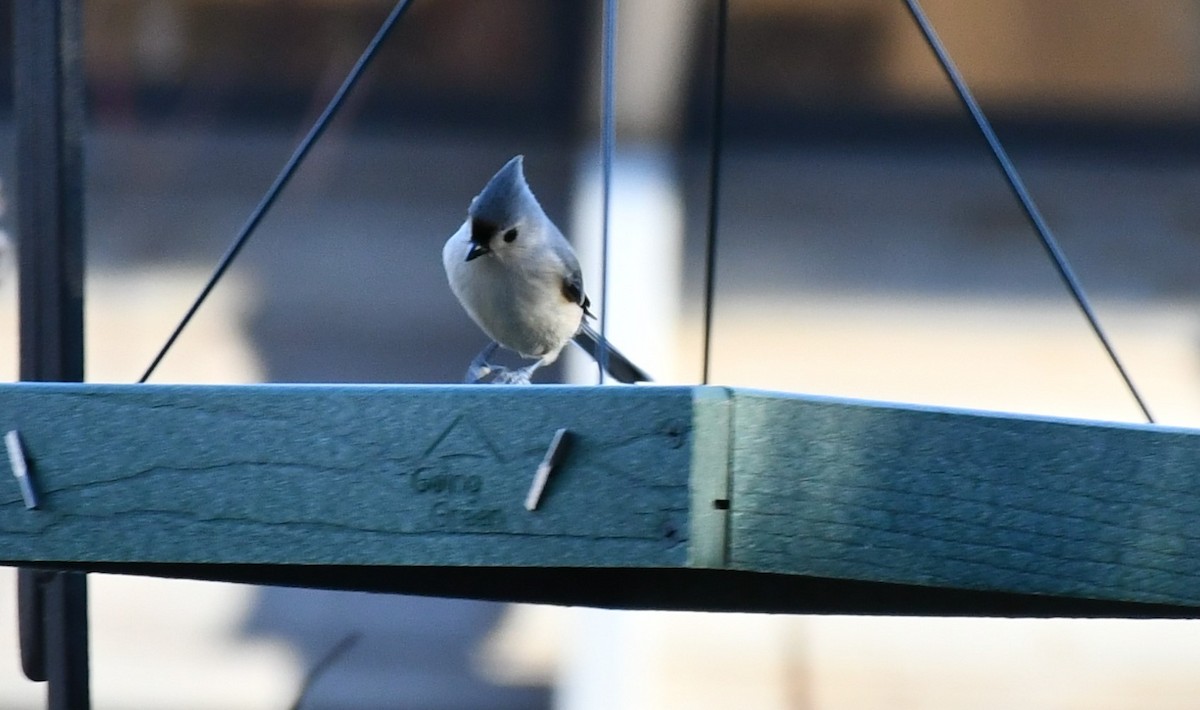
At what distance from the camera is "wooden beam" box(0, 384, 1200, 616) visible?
726 millimetres

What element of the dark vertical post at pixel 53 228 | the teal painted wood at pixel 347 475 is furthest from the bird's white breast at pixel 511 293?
the teal painted wood at pixel 347 475

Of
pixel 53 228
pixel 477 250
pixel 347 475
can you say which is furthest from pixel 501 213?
pixel 347 475

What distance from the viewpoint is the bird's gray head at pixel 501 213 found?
1396 millimetres

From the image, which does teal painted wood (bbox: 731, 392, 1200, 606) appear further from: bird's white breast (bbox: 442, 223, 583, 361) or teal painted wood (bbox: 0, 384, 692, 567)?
bird's white breast (bbox: 442, 223, 583, 361)

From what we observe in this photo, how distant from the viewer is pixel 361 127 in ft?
7.91

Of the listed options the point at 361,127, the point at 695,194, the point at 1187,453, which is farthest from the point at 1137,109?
the point at 1187,453

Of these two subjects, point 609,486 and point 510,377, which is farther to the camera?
point 510,377

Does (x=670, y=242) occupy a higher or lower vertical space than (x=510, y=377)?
higher

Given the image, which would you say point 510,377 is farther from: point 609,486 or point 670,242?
point 670,242

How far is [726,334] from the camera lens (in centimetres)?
237

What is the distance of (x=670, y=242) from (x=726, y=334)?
0.63ft

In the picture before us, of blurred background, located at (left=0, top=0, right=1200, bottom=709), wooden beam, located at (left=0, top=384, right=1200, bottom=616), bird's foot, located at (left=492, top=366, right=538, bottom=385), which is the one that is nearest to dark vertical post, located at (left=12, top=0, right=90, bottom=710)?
wooden beam, located at (left=0, top=384, right=1200, bottom=616)

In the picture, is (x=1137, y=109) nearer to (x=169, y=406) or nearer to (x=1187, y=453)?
(x=1187, y=453)

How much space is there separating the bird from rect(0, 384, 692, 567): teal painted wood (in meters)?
0.61
